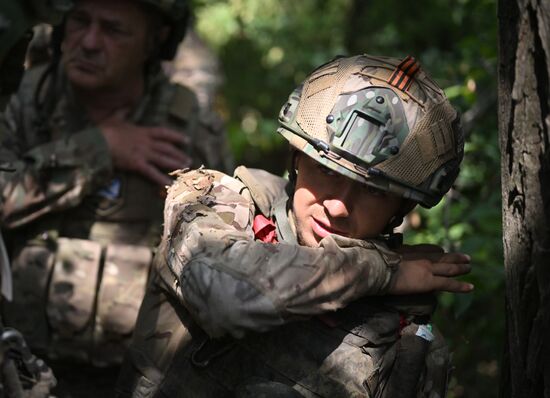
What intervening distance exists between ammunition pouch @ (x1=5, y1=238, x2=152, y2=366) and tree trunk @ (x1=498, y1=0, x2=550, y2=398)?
2170 millimetres

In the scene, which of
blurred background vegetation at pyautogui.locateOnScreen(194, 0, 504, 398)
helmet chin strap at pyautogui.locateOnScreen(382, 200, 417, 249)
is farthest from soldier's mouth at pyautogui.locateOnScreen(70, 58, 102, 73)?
helmet chin strap at pyautogui.locateOnScreen(382, 200, 417, 249)

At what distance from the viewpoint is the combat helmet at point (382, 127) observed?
298 cm

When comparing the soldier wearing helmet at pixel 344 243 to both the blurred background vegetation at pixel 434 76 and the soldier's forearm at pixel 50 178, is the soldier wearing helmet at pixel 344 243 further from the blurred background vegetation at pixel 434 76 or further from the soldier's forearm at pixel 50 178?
the soldier's forearm at pixel 50 178

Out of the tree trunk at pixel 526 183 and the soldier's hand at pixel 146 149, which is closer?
the tree trunk at pixel 526 183

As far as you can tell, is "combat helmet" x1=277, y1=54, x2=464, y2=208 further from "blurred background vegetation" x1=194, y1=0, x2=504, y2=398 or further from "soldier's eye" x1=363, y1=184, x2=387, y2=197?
"blurred background vegetation" x1=194, y1=0, x2=504, y2=398

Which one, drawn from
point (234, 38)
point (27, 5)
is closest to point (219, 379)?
point (27, 5)

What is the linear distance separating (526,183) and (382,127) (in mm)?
499

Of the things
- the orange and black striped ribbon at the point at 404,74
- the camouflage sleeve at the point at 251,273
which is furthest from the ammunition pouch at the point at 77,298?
the orange and black striped ribbon at the point at 404,74

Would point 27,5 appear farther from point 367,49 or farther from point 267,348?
point 367,49

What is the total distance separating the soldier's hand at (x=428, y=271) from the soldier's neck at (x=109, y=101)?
87.9 inches

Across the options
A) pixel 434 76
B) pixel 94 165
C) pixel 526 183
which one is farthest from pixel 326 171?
pixel 434 76

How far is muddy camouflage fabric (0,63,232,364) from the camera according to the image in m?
4.55

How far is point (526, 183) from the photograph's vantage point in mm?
2703

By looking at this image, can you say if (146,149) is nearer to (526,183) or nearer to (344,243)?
(344,243)
